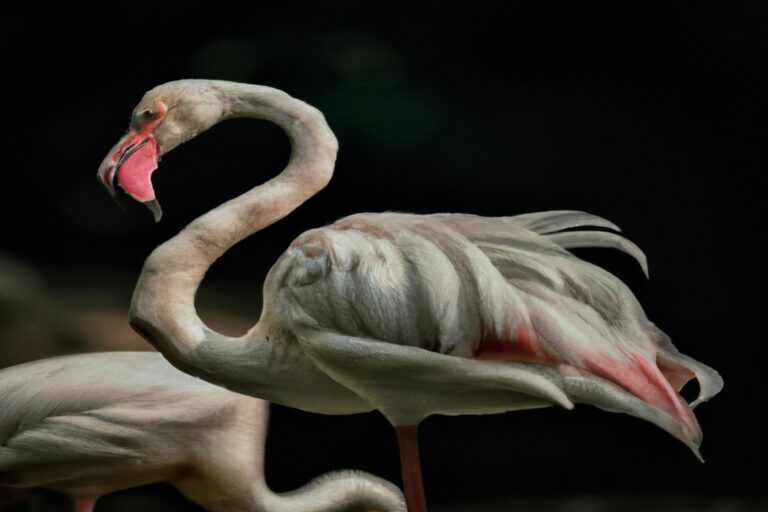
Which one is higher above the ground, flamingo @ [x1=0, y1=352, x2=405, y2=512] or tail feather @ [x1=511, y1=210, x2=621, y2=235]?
tail feather @ [x1=511, y1=210, x2=621, y2=235]

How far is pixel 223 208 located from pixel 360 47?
59.9 inches

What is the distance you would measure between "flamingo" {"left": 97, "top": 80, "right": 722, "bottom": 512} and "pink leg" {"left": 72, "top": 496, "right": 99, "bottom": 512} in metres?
1.10

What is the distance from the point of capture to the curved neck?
9.92 ft

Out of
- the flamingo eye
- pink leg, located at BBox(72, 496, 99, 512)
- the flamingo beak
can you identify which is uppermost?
the flamingo eye

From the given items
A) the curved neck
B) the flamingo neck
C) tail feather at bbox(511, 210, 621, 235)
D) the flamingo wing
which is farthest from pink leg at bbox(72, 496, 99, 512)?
tail feather at bbox(511, 210, 621, 235)

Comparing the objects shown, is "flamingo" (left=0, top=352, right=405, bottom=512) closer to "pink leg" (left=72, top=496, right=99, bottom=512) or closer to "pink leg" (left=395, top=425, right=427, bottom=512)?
"pink leg" (left=72, top=496, right=99, bottom=512)

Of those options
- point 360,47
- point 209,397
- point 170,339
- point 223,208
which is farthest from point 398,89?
point 170,339

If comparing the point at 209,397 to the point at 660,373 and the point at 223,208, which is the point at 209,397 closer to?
the point at 223,208

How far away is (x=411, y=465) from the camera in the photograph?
9.82 feet

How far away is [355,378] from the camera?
9.21 feet

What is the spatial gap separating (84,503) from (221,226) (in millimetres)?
1174

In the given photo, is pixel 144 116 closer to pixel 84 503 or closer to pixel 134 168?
pixel 134 168

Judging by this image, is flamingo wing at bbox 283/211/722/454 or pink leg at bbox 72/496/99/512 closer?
flamingo wing at bbox 283/211/722/454

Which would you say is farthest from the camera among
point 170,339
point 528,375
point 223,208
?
point 223,208
